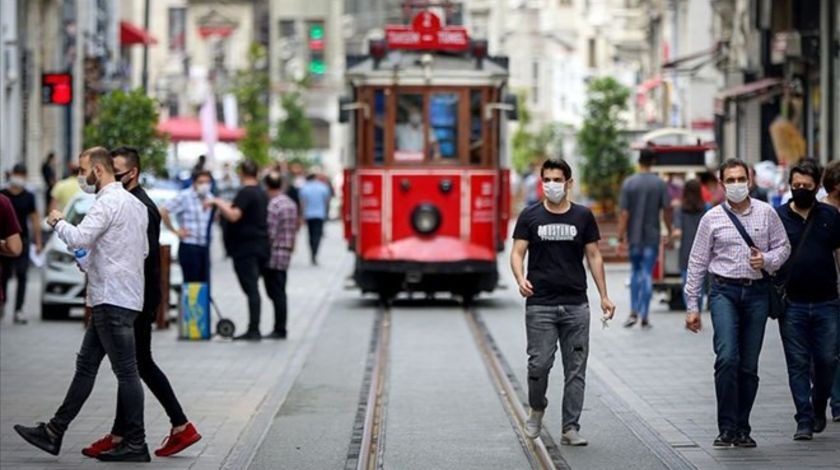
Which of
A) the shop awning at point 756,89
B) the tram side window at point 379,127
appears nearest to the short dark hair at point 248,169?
the tram side window at point 379,127

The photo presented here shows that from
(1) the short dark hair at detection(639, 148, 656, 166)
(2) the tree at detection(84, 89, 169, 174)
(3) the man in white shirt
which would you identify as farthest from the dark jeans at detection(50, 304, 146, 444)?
(2) the tree at detection(84, 89, 169, 174)

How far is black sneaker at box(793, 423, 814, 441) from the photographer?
13523 millimetres

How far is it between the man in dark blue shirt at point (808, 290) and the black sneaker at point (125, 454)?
4.17m

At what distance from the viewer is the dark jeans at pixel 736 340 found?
13.2 m

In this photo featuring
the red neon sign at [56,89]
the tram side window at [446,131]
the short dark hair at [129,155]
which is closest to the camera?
the short dark hair at [129,155]

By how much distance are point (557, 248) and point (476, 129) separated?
14.3 metres

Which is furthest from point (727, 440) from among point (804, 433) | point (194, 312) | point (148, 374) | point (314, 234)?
point (314, 234)

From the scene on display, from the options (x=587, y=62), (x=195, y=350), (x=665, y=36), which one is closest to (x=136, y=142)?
(x=195, y=350)

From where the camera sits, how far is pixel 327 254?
4516 cm

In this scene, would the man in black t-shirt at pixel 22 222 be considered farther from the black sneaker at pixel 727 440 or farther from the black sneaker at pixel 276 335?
the black sneaker at pixel 727 440

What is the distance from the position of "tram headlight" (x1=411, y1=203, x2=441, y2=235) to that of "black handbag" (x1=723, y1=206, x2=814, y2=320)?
13.8 meters

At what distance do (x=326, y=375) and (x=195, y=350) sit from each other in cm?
244

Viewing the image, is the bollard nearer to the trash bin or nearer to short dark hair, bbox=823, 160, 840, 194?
the trash bin

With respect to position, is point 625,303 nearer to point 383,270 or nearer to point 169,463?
point 383,270
